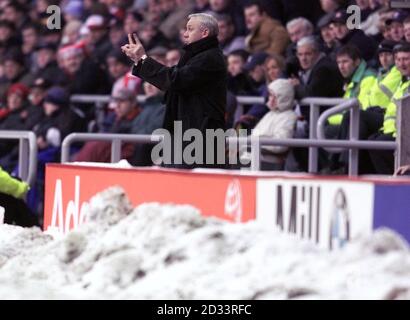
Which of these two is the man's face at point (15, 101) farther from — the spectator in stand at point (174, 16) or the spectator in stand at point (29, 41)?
the spectator in stand at point (29, 41)

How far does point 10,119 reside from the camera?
60.4 ft

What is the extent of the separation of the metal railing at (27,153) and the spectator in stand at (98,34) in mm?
5534

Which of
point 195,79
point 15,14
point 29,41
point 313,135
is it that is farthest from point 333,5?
point 15,14

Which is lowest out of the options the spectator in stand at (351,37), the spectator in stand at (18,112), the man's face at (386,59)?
the spectator in stand at (18,112)

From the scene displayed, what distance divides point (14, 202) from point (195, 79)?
117 inches

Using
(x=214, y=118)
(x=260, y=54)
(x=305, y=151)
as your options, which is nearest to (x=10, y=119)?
(x=260, y=54)

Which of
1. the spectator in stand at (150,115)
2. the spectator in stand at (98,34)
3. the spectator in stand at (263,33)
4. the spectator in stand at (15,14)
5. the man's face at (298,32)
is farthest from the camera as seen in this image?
the spectator in stand at (15,14)

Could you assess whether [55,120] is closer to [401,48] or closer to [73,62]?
[73,62]

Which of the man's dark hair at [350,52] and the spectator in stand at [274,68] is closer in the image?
the man's dark hair at [350,52]

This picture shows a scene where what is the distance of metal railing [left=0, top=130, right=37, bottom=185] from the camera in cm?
1381

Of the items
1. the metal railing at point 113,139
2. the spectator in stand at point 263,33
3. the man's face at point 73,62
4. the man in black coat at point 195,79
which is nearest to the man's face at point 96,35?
the man's face at point 73,62

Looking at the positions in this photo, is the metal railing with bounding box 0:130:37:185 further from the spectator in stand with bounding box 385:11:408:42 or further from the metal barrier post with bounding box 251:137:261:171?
the spectator in stand with bounding box 385:11:408:42

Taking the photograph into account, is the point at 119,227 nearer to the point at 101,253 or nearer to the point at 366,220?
the point at 101,253

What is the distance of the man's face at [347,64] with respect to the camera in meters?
14.0
